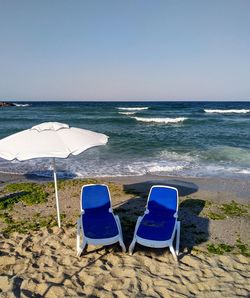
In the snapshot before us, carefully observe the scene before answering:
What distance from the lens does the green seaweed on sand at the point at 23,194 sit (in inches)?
334

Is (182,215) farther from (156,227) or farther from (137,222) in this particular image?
(137,222)

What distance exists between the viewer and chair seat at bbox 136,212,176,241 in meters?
5.75

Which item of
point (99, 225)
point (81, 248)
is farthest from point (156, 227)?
point (81, 248)

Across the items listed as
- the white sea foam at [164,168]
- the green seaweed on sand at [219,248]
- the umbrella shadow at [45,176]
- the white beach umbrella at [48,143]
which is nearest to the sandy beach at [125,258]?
the green seaweed on sand at [219,248]

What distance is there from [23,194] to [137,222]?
4.30m

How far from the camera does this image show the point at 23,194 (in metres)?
9.12

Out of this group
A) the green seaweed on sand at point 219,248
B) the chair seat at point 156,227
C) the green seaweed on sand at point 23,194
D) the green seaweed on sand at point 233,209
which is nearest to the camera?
the chair seat at point 156,227

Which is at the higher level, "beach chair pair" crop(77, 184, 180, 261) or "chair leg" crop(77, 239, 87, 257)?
"beach chair pair" crop(77, 184, 180, 261)

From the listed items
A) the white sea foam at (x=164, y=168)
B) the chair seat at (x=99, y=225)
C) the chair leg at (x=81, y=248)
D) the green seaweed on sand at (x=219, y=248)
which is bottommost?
the white sea foam at (x=164, y=168)

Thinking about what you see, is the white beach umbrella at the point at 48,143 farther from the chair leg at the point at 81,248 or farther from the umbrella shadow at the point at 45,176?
the umbrella shadow at the point at 45,176

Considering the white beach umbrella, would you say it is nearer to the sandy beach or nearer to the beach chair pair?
the beach chair pair

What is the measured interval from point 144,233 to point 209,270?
128cm

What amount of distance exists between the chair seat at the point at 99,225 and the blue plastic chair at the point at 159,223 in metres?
0.46

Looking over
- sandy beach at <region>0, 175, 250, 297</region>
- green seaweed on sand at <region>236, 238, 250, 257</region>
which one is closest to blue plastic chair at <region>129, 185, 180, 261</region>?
sandy beach at <region>0, 175, 250, 297</region>
